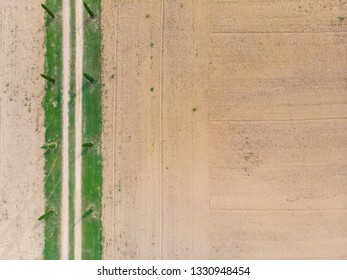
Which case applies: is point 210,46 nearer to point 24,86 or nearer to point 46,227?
point 24,86

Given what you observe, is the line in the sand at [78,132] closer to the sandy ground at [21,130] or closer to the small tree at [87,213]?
the small tree at [87,213]

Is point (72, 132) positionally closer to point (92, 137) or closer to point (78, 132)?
point (78, 132)

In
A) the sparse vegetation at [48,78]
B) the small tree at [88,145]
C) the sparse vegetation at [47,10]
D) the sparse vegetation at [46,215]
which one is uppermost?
the sparse vegetation at [47,10]

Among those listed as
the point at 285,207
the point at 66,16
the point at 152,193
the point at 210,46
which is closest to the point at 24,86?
the point at 66,16

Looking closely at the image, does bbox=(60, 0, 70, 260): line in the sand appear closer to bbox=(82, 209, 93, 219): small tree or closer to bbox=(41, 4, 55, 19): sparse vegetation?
bbox=(41, 4, 55, 19): sparse vegetation

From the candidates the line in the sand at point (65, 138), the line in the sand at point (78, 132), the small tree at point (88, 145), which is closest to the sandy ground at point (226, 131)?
the small tree at point (88, 145)

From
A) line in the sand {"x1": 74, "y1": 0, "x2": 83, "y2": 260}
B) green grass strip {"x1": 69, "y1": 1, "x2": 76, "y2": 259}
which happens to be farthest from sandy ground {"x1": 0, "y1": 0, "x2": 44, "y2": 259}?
line in the sand {"x1": 74, "y1": 0, "x2": 83, "y2": 260}

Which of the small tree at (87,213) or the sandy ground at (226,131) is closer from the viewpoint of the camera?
the small tree at (87,213)
